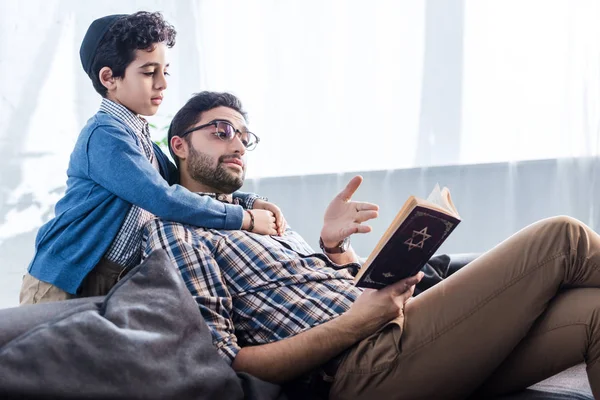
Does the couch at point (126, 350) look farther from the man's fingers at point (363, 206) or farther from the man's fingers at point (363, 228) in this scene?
the man's fingers at point (363, 206)

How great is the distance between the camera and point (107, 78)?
6.72 feet

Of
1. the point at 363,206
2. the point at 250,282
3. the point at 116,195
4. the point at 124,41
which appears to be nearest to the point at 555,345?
the point at 363,206

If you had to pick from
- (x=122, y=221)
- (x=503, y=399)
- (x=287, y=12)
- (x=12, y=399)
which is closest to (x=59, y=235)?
(x=122, y=221)

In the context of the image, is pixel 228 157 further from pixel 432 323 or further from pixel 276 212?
pixel 432 323

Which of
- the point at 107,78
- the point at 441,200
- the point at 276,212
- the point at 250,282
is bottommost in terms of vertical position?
the point at 250,282

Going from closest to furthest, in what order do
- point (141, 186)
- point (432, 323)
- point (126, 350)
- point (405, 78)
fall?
point (126, 350)
point (432, 323)
point (141, 186)
point (405, 78)

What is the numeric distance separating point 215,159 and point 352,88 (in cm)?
171

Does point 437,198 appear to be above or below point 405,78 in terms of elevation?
below

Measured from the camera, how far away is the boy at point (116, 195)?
6.06ft

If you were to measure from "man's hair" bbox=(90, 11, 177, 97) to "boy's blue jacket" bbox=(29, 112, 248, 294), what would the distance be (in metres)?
0.17

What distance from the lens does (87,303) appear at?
1417 millimetres

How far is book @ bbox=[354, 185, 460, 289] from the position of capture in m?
1.36

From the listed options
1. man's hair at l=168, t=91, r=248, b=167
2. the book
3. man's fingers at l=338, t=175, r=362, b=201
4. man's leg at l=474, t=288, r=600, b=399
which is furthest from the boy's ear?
man's leg at l=474, t=288, r=600, b=399

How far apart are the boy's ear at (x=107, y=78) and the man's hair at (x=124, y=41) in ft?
0.04
